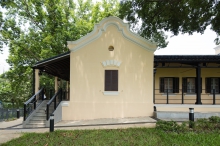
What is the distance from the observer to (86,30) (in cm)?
2100

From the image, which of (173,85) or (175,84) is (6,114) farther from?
(175,84)

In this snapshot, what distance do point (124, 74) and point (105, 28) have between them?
3.26 metres

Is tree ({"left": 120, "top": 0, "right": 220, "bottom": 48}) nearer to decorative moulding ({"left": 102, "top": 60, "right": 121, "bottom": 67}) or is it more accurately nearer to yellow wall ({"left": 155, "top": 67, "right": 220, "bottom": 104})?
yellow wall ({"left": 155, "top": 67, "right": 220, "bottom": 104})

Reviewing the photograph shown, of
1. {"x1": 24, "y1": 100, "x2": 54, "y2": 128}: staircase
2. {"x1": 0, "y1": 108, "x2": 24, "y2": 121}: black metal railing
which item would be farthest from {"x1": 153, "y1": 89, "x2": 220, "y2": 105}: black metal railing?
{"x1": 0, "y1": 108, "x2": 24, "y2": 121}: black metal railing

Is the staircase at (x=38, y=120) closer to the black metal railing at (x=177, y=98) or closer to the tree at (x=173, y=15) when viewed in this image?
the black metal railing at (x=177, y=98)

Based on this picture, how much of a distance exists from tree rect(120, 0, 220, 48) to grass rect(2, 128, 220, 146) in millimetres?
8206

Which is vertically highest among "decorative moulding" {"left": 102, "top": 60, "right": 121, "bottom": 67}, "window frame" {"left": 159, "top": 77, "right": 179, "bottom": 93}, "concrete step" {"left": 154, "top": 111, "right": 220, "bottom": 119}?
"decorative moulding" {"left": 102, "top": 60, "right": 121, "bottom": 67}

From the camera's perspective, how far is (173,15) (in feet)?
41.6

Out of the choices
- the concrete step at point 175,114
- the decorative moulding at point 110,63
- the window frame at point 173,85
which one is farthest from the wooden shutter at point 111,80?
the window frame at point 173,85

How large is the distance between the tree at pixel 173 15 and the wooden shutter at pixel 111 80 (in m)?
5.42

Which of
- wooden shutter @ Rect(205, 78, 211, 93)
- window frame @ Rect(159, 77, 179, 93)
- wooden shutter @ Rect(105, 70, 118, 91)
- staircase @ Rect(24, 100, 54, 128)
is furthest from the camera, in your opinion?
wooden shutter @ Rect(205, 78, 211, 93)

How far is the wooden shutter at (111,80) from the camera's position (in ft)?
36.1

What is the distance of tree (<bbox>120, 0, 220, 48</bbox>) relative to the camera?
11.7 meters

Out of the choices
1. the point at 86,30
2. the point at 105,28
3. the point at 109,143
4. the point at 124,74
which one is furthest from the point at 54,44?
the point at 109,143
